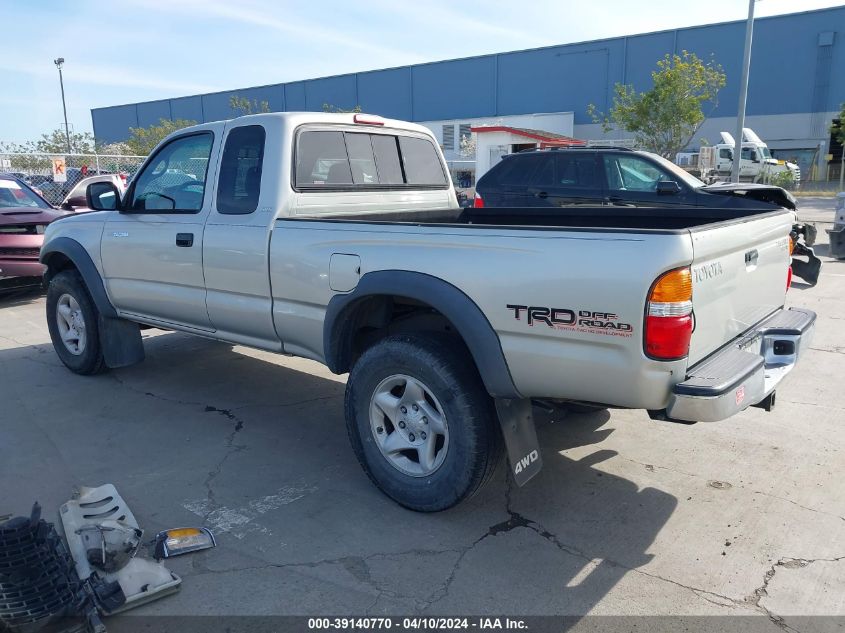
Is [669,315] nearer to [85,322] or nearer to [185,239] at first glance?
[185,239]

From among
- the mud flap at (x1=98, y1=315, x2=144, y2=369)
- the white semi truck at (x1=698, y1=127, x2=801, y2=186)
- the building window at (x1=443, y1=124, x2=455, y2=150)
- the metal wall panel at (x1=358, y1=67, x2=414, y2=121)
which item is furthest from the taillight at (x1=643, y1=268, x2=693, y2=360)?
the metal wall panel at (x1=358, y1=67, x2=414, y2=121)

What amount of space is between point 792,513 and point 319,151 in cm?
346

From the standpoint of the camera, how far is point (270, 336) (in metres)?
4.26

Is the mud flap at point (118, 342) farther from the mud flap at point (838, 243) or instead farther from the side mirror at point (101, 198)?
the mud flap at point (838, 243)

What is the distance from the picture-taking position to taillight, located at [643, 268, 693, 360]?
8.66ft

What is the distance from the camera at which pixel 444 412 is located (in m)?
3.28

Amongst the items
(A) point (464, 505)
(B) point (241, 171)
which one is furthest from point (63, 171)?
(A) point (464, 505)

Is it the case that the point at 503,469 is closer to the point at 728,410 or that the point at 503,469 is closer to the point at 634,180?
the point at 728,410

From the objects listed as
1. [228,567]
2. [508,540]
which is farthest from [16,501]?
[508,540]

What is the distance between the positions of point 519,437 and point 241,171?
A: 8.26ft

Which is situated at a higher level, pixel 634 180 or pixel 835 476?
pixel 634 180

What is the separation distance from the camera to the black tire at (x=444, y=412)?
321cm

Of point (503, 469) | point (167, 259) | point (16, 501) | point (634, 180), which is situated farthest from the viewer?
point (634, 180)

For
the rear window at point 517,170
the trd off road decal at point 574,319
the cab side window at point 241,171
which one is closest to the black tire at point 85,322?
the cab side window at point 241,171
